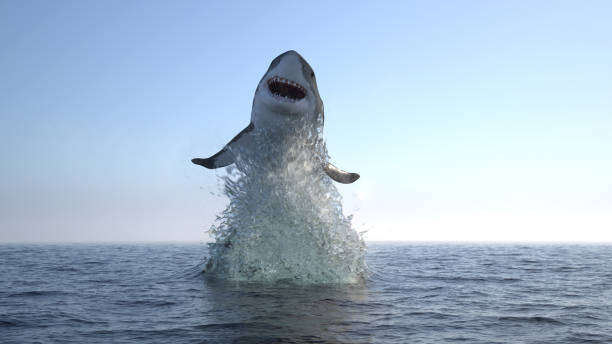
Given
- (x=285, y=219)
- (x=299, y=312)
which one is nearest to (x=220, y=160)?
(x=285, y=219)

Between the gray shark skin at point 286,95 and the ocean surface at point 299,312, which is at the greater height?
the gray shark skin at point 286,95

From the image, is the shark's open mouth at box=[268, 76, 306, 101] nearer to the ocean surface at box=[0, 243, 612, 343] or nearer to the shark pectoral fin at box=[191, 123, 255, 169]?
the shark pectoral fin at box=[191, 123, 255, 169]

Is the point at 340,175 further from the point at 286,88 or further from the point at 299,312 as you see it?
the point at 299,312

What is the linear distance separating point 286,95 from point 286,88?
203 mm

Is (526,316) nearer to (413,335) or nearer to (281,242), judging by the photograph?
(413,335)

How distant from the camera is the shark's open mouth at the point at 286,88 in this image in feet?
39.5

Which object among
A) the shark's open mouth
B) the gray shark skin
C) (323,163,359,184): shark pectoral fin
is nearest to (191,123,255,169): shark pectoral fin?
the gray shark skin

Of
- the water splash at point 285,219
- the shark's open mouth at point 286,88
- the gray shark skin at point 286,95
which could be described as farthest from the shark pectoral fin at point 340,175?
the shark's open mouth at point 286,88

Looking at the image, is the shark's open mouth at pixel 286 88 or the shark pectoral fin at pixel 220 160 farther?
the shark pectoral fin at pixel 220 160

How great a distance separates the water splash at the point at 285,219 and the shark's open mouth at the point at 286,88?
0.97 m

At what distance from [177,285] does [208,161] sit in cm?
449

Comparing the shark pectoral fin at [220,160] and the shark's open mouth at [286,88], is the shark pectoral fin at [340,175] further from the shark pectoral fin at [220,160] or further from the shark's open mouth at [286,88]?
the shark's open mouth at [286,88]

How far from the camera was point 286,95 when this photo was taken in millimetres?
12273

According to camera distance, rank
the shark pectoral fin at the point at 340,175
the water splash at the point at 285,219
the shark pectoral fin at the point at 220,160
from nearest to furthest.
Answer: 1. the water splash at the point at 285,219
2. the shark pectoral fin at the point at 220,160
3. the shark pectoral fin at the point at 340,175
